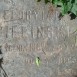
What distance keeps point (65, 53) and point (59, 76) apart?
9.5 inches

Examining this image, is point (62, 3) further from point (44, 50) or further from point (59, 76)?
point (59, 76)

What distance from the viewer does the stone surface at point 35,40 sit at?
2.96 m

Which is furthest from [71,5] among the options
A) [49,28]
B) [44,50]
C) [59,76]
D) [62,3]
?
[59,76]

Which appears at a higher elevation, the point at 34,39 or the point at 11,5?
the point at 11,5

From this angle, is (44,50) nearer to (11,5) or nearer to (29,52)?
(29,52)

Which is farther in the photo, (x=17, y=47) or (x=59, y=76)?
(x=59, y=76)

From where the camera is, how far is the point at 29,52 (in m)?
3.14

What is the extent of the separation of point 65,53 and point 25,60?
18.4 inches

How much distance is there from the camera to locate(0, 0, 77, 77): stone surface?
296cm

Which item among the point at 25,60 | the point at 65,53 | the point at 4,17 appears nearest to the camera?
the point at 4,17

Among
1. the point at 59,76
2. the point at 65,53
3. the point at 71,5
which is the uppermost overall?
the point at 71,5

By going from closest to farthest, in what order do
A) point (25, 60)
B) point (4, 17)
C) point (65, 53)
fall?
point (4, 17), point (25, 60), point (65, 53)

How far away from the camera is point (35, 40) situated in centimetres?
315

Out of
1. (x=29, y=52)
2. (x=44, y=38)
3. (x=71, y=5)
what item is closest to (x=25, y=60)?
(x=29, y=52)
